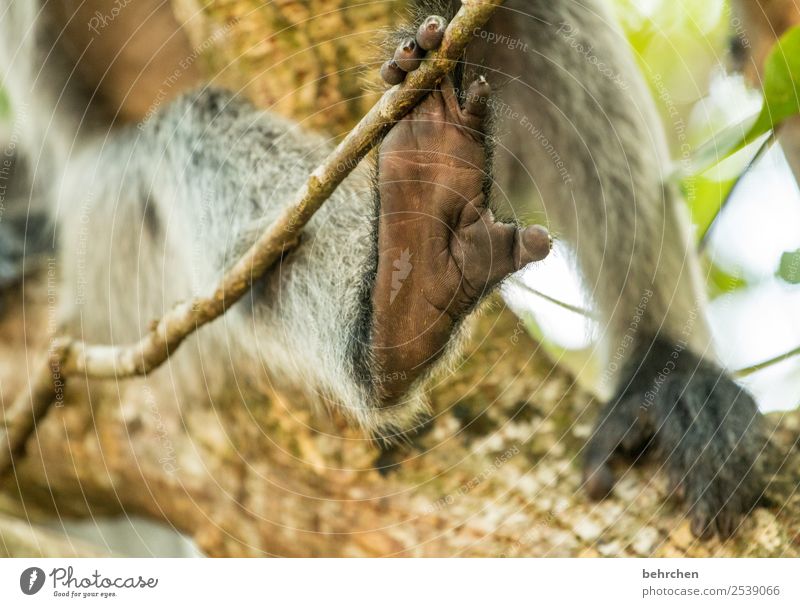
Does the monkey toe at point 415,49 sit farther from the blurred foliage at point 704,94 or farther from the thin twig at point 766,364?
the thin twig at point 766,364

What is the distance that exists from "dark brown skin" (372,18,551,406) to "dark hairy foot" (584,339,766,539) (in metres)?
0.30

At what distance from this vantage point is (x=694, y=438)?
29.5 inches

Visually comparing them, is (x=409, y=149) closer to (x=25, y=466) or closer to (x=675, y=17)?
(x=675, y=17)

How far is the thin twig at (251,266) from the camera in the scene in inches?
19.2

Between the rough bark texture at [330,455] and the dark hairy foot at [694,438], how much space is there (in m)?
0.02

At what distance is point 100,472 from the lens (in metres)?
0.91
